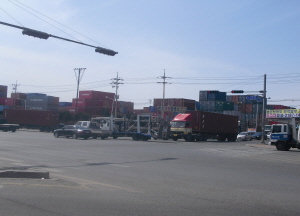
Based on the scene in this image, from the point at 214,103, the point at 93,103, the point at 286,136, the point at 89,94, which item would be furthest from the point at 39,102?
the point at 286,136

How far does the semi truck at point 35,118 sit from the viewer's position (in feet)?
207

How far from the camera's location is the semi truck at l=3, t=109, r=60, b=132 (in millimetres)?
62969

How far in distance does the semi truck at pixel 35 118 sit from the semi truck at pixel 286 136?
4372cm

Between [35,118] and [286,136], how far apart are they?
47.4 metres

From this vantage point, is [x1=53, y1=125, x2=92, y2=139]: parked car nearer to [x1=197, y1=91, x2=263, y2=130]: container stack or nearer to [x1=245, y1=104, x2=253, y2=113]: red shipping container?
[x1=197, y1=91, x2=263, y2=130]: container stack

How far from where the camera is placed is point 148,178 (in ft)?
39.6

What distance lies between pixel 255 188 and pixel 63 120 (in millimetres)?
76180

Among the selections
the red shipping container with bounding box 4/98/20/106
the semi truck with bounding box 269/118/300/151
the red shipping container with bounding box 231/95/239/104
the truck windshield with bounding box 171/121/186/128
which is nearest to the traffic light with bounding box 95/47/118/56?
the semi truck with bounding box 269/118/300/151

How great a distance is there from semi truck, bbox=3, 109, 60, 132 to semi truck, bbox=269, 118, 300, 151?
43.7 meters

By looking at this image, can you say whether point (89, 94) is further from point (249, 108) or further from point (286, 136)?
point (286, 136)

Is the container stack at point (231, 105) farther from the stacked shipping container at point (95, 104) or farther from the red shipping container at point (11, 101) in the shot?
the red shipping container at point (11, 101)

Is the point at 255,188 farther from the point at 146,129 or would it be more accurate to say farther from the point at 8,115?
the point at 8,115

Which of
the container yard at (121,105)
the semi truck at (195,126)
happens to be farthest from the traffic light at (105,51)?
the container yard at (121,105)

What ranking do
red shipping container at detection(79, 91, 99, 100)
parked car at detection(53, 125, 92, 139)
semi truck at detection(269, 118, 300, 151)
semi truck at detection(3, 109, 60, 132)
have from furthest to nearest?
red shipping container at detection(79, 91, 99, 100) < semi truck at detection(3, 109, 60, 132) < parked car at detection(53, 125, 92, 139) < semi truck at detection(269, 118, 300, 151)
